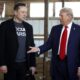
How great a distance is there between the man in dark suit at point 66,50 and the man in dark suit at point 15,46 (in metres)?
0.13

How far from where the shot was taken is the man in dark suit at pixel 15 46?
3.59 m

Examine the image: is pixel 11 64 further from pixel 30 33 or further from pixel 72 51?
pixel 72 51

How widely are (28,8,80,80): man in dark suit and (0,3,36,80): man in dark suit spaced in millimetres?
133

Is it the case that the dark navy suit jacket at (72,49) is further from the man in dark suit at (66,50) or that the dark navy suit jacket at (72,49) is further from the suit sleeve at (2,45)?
the suit sleeve at (2,45)

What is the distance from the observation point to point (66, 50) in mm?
3561

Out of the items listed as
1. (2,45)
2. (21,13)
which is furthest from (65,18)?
(2,45)

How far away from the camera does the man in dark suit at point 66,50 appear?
3.56 metres

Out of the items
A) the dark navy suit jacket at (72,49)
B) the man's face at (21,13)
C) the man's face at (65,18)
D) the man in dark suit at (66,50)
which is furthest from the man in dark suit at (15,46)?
the man's face at (65,18)

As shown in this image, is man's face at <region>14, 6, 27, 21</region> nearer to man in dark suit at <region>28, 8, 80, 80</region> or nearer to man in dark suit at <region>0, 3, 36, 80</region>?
man in dark suit at <region>0, 3, 36, 80</region>

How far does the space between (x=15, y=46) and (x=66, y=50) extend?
602mm

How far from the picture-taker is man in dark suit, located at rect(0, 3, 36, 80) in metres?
3.59

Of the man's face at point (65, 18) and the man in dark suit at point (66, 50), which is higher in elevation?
the man's face at point (65, 18)

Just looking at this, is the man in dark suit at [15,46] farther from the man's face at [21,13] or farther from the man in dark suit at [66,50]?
the man in dark suit at [66,50]

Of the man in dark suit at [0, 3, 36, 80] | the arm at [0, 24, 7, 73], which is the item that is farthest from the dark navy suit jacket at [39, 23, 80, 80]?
the arm at [0, 24, 7, 73]
